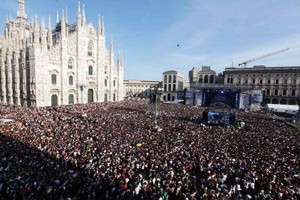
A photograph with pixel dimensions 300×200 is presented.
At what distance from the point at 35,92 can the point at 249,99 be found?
48768 mm

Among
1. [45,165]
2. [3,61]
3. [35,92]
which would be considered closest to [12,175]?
[45,165]

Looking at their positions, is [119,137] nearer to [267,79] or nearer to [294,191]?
[294,191]

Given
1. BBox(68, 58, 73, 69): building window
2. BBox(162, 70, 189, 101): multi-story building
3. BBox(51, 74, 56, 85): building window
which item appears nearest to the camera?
BBox(51, 74, 56, 85): building window

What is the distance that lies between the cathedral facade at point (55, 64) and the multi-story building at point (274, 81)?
125 ft

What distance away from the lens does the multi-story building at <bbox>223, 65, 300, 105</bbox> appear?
54.2m

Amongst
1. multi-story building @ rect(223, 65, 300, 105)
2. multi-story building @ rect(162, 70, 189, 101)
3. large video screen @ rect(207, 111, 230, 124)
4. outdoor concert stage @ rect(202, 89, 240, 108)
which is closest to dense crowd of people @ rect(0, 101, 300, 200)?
large video screen @ rect(207, 111, 230, 124)

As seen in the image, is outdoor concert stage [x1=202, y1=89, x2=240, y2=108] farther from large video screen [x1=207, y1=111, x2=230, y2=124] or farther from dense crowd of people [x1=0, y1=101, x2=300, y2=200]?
dense crowd of people [x1=0, y1=101, x2=300, y2=200]

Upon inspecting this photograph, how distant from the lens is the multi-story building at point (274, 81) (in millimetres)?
54156

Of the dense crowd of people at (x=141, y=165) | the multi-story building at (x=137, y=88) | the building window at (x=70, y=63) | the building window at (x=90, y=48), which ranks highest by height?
the building window at (x=90, y=48)

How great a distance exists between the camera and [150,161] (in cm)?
1169

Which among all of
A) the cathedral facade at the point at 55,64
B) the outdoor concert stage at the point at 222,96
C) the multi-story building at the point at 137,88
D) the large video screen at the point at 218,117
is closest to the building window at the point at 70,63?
the cathedral facade at the point at 55,64

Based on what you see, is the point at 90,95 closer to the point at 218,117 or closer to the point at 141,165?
the point at 218,117

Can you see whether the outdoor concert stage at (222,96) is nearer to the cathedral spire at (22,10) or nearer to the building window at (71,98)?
the building window at (71,98)

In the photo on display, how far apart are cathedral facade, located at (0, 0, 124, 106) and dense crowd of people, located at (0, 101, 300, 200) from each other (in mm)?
19162
